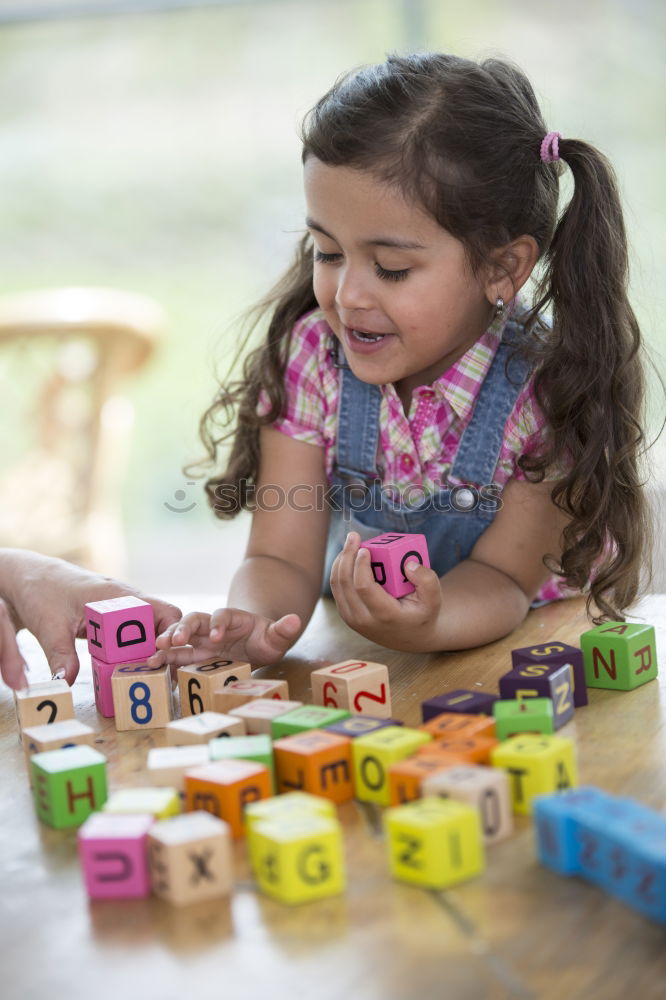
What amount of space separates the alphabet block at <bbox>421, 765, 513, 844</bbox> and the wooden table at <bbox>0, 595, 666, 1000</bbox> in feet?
0.04

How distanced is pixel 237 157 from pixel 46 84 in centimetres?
72

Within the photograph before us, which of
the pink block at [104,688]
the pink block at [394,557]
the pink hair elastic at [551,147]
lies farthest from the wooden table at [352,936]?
the pink hair elastic at [551,147]

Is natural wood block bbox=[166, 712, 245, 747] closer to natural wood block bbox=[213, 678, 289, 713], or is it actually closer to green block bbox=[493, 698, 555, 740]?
natural wood block bbox=[213, 678, 289, 713]

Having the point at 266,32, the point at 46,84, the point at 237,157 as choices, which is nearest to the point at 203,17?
the point at 266,32

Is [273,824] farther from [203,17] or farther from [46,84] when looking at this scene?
[46,84]

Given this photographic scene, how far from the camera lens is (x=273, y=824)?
0.69 m

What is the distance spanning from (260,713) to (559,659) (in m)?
0.26

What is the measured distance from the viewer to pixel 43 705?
0.97 metres

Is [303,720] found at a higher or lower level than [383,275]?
lower

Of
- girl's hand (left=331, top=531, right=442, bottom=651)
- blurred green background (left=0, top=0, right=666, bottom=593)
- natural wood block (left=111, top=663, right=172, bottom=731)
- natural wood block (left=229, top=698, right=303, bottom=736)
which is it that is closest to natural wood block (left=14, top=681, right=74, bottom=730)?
natural wood block (left=111, top=663, right=172, bottom=731)

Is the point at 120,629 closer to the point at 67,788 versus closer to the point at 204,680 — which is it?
the point at 204,680

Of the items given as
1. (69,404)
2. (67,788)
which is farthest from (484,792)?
(69,404)

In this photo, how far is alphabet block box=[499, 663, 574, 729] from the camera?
0.90 meters

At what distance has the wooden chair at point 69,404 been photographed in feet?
7.56
